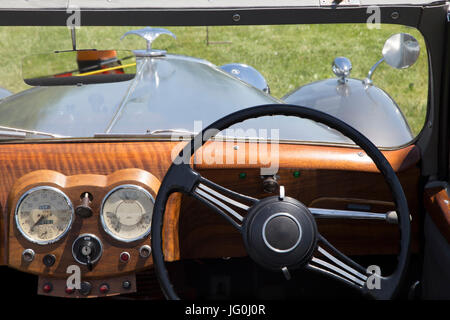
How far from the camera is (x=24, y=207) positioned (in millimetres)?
2387

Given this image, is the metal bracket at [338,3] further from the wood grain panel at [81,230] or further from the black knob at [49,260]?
the black knob at [49,260]

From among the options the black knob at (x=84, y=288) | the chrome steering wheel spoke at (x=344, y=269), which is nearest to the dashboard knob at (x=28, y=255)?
the black knob at (x=84, y=288)

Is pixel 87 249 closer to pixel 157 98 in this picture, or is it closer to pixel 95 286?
pixel 95 286

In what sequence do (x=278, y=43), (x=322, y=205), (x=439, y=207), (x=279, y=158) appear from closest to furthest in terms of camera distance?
(x=439, y=207)
(x=279, y=158)
(x=322, y=205)
(x=278, y=43)

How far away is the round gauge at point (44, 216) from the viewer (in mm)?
2381

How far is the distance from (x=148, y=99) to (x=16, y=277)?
3.33ft

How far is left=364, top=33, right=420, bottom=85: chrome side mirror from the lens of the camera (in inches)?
88.5

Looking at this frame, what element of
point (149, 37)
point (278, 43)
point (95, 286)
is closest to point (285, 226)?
point (95, 286)

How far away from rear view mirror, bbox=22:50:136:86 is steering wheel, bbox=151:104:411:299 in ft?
2.09

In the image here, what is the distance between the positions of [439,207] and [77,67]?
58.4 inches

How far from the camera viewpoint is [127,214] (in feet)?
7.88

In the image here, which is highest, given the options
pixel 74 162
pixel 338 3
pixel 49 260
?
pixel 338 3
